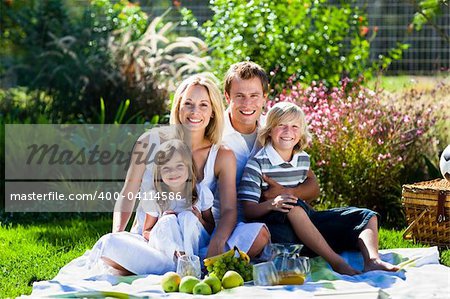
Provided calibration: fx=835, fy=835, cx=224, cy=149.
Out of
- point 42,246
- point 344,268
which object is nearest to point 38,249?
point 42,246

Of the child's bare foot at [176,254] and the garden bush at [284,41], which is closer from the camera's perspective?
the child's bare foot at [176,254]

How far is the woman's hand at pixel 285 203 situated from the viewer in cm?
446

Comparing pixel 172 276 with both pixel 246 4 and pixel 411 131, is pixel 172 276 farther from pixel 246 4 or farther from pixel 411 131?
pixel 246 4

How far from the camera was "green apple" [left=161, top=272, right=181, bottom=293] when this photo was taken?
395cm

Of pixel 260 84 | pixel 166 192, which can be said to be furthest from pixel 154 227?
pixel 260 84

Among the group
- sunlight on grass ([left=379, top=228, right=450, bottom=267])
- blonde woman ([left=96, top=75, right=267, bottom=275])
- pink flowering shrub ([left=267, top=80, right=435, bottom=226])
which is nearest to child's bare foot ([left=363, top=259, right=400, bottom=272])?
blonde woman ([left=96, top=75, right=267, bottom=275])

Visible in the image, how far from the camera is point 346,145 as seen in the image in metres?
6.02

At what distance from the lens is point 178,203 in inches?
179

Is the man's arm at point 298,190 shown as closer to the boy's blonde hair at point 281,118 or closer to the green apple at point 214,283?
the boy's blonde hair at point 281,118

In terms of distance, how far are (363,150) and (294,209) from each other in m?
1.67

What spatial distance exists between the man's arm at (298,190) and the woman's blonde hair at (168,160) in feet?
1.35

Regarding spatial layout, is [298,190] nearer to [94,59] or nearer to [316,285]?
[316,285]

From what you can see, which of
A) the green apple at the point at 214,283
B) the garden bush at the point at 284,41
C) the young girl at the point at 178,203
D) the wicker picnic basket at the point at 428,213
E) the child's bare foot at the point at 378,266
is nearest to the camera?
the green apple at the point at 214,283

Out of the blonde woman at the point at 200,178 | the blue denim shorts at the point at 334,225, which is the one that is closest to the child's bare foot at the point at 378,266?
the blue denim shorts at the point at 334,225
